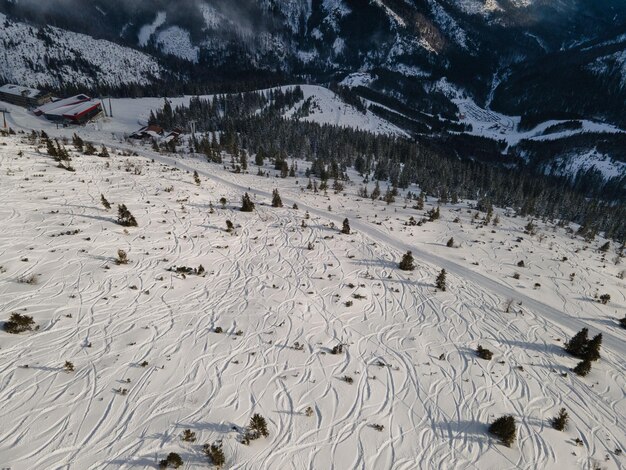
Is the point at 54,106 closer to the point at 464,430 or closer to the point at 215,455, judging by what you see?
the point at 215,455

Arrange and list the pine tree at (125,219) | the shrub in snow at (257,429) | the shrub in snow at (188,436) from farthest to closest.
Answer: the pine tree at (125,219) < the shrub in snow at (257,429) < the shrub in snow at (188,436)

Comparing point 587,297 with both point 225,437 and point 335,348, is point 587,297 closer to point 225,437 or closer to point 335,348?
point 335,348

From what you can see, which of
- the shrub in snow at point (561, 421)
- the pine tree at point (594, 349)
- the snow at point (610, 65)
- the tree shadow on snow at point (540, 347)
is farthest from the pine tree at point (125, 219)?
the snow at point (610, 65)

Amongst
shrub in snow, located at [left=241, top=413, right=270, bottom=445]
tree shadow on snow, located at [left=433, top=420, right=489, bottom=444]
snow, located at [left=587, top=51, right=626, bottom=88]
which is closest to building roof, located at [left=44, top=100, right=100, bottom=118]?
shrub in snow, located at [left=241, top=413, right=270, bottom=445]

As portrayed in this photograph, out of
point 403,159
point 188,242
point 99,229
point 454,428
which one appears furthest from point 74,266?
point 403,159

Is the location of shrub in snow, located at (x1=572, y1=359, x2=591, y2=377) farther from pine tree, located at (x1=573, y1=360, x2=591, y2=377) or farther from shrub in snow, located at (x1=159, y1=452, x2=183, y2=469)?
shrub in snow, located at (x1=159, y1=452, x2=183, y2=469)

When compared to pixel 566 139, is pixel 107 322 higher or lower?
lower

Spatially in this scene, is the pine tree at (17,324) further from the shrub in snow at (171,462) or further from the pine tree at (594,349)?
the pine tree at (594,349)
